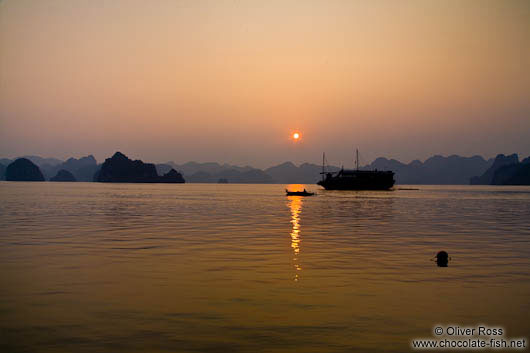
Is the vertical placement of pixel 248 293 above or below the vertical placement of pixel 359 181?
below

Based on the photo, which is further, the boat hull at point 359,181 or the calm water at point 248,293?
the boat hull at point 359,181

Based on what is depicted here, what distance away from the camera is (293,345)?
38.7 ft

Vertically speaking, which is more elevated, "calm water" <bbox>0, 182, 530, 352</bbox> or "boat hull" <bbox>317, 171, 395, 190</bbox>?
"boat hull" <bbox>317, 171, 395, 190</bbox>

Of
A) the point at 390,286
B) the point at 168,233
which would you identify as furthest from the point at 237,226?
the point at 390,286

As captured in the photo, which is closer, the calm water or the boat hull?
the calm water

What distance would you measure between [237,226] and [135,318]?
31706mm

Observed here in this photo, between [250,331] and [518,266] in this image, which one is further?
[518,266]

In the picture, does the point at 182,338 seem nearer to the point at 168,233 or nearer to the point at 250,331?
the point at 250,331

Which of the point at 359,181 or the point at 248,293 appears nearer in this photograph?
the point at 248,293

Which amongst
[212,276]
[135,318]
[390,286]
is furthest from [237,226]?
[135,318]

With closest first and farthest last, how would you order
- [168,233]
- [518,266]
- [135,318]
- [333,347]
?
[333,347], [135,318], [518,266], [168,233]

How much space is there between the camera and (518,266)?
77.5 feet

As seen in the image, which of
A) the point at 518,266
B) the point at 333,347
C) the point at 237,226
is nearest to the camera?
the point at 333,347

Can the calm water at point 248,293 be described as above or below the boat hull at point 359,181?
below
